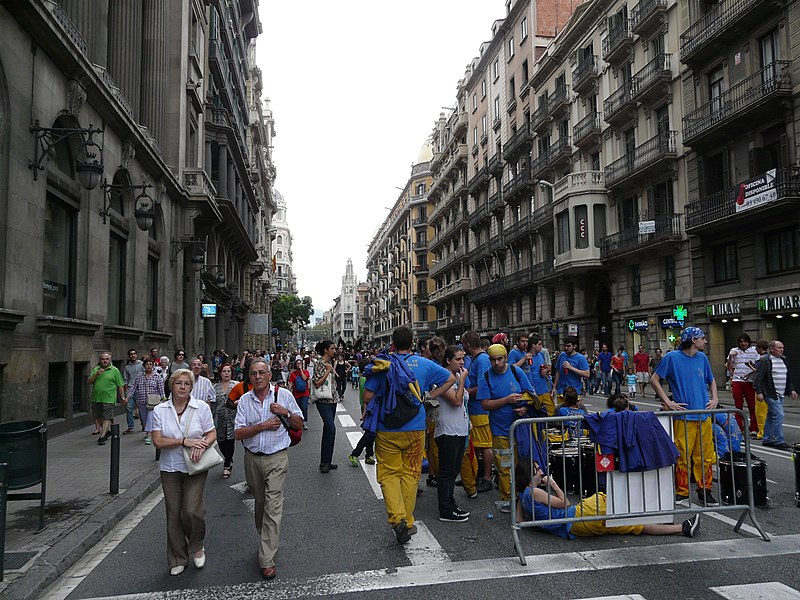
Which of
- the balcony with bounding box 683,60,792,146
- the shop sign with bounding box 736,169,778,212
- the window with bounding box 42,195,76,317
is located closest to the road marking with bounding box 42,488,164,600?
the window with bounding box 42,195,76,317

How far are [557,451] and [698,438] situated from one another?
57.5 inches

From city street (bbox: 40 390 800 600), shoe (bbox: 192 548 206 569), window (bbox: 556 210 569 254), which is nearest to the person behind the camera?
city street (bbox: 40 390 800 600)

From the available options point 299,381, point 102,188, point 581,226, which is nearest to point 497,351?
point 299,381

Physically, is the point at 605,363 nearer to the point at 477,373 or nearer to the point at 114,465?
the point at 477,373

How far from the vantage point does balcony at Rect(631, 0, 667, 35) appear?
2619 centimetres

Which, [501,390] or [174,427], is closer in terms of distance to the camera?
[174,427]

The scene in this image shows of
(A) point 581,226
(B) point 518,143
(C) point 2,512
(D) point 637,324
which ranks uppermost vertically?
(B) point 518,143

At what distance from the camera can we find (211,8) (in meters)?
31.6

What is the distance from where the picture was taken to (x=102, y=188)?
1595 cm

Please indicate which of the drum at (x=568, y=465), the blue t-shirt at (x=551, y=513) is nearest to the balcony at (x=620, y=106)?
the drum at (x=568, y=465)

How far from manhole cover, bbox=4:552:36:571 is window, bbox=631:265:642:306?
27.1 metres

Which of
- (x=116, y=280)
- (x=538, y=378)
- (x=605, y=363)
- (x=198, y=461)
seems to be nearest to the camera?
(x=198, y=461)

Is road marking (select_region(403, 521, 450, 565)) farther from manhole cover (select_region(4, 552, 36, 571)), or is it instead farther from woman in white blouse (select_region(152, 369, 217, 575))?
manhole cover (select_region(4, 552, 36, 571))

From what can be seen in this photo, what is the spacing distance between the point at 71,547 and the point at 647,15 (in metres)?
29.1
